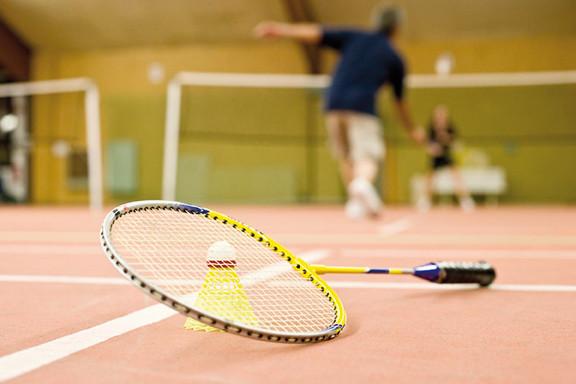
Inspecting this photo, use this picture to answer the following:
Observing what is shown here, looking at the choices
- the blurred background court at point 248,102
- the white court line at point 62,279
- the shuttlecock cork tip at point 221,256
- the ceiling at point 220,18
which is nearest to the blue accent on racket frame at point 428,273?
the shuttlecock cork tip at point 221,256

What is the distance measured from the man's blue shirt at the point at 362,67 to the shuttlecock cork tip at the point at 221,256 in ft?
11.7

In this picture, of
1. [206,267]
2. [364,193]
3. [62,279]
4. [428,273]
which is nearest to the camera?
[206,267]

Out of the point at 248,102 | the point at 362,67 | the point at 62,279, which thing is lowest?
the point at 62,279

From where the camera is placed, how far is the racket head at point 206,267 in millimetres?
1072

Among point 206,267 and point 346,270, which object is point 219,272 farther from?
point 346,270

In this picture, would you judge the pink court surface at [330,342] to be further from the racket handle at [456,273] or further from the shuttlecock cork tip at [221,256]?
the shuttlecock cork tip at [221,256]

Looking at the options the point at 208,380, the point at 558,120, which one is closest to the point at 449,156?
the point at 558,120

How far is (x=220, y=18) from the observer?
12.5 metres

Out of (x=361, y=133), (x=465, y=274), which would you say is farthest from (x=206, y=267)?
(x=361, y=133)

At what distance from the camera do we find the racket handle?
1.80 m

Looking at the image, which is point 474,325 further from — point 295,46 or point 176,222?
point 295,46

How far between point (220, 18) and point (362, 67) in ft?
27.5

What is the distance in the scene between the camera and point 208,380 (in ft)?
2.99

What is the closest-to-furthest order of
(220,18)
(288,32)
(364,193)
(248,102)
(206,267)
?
1. (206,267)
2. (288,32)
3. (364,193)
4. (220,18)
5. (248,102)
